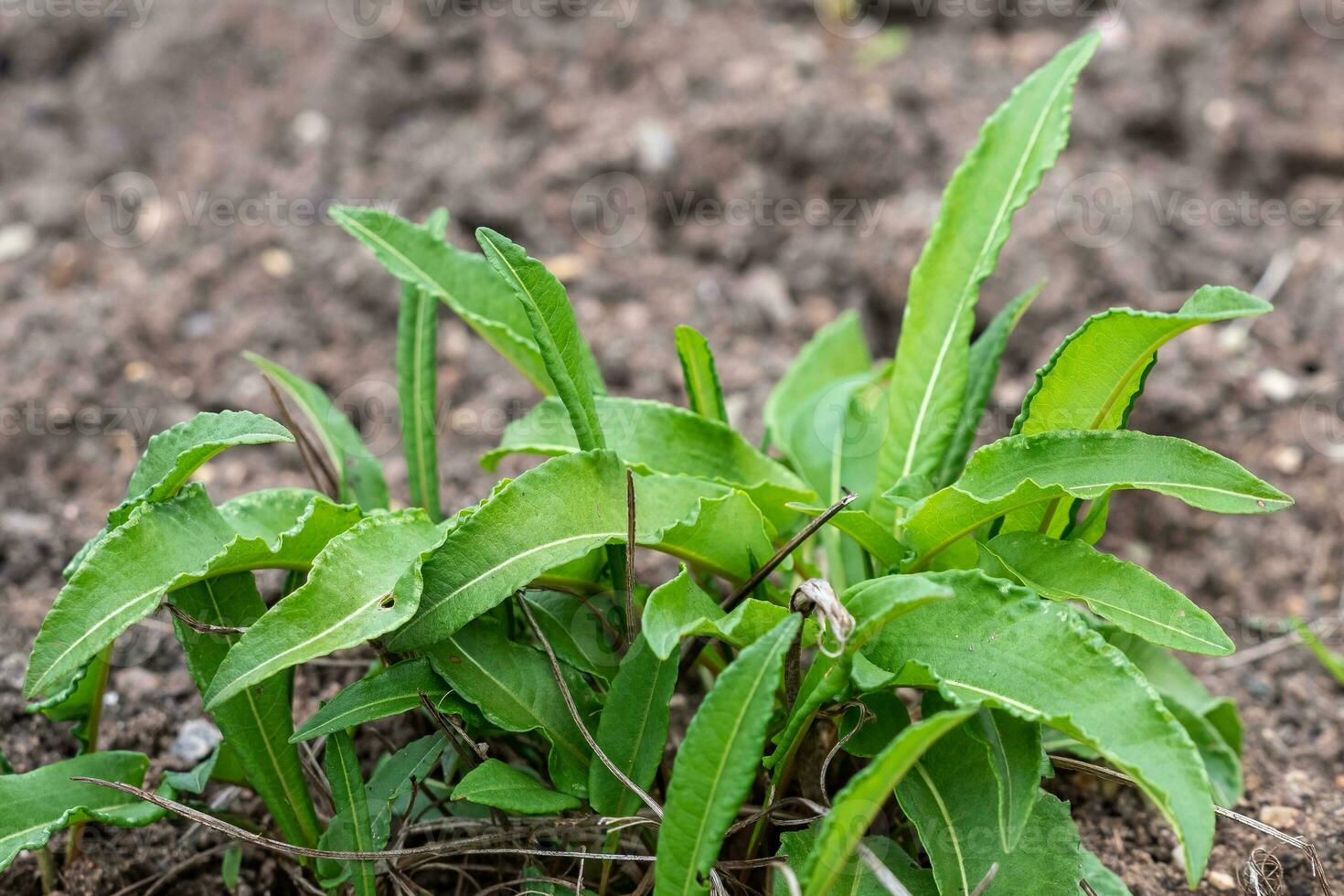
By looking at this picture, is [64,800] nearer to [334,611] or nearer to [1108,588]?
[334,611]

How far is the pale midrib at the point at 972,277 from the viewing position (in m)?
1.38

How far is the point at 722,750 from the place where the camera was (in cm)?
97

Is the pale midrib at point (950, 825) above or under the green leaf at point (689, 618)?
under

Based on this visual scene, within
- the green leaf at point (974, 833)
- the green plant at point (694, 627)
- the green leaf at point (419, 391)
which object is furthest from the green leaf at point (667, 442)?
the green leaf at point (974, 833)

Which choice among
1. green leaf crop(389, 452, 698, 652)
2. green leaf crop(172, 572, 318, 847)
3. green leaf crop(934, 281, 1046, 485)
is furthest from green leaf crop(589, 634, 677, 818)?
green leaf crop(934, 281, 1046, 485)

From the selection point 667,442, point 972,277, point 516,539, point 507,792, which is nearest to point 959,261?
point 972,277

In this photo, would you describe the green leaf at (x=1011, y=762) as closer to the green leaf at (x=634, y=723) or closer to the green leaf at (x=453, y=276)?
the green leaf at (x=634, y=723)

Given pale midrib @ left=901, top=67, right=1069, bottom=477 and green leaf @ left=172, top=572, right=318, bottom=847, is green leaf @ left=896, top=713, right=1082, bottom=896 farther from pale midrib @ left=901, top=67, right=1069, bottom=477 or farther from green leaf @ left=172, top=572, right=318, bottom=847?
green leaf @ left=172, top=572, right=318, bottom=847

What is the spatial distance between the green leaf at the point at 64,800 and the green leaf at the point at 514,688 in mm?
368

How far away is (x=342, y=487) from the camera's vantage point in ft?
4.79

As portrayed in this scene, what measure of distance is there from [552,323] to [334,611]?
1.15 feet

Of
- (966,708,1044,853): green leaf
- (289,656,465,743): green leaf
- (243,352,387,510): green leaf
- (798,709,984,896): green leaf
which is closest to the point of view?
(798,709,984,896): green leaf

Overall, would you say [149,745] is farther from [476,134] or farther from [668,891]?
[476,134]

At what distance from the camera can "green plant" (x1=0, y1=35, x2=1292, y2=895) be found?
1023mm
